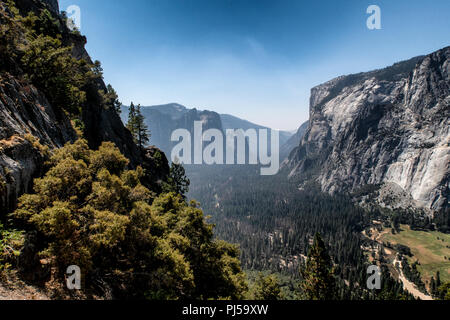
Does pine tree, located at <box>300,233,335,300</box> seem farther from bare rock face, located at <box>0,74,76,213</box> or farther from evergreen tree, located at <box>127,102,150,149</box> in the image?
evergreen tree, located at <box>127,102,150,149</box>

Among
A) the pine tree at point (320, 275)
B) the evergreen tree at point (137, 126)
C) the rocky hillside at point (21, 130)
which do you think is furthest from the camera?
the evergreen tree at point (137, 126)

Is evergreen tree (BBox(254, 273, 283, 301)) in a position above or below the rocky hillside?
below

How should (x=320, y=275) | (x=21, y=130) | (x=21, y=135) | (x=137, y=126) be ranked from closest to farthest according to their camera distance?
(x=21, y=135)
(x=21, y=130)
(x=320, y=275)
(x=137, y=126)

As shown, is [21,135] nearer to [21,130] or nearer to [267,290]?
[21,130]

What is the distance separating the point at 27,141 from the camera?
16844 millimetres

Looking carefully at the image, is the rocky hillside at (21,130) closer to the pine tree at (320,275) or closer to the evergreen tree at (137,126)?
the evergreen tree at (137,126)

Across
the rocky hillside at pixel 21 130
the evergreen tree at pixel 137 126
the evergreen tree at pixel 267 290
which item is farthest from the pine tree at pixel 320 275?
the evergreen tree at pixel 137 126

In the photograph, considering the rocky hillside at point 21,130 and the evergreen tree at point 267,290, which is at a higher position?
the rocky hillside at point 21,130

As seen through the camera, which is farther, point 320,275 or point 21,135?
point 320,275

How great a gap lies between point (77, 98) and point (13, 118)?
19989 mm

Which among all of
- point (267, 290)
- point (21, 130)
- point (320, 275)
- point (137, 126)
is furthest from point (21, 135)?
point (137, 126)

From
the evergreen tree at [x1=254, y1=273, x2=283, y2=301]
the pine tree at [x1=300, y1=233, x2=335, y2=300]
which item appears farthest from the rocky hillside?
the pine tree at [x1=300, y1=233, x2=335, y2=300]
